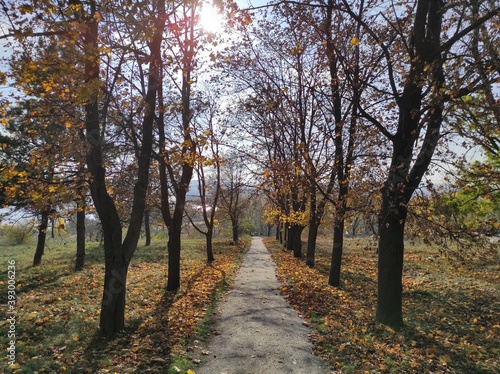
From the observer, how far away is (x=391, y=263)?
696cm

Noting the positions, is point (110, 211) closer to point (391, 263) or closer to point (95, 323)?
point (95, 323)

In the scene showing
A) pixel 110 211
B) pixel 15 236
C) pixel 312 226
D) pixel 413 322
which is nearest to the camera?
pixel 110 211

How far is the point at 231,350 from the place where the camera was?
5.71m

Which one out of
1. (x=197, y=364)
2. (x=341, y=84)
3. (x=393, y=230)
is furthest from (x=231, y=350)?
(x=341, y=84)

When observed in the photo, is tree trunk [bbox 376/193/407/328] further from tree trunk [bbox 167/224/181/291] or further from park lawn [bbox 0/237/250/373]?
tree trunk [bbox 167/224/181/291]

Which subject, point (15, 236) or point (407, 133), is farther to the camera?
point (15, 236)

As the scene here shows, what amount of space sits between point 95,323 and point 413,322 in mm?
7159

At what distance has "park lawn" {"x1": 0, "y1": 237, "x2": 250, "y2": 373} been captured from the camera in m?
5.06

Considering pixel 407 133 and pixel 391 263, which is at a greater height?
pixel 407 133

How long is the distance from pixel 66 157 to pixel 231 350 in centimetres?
539

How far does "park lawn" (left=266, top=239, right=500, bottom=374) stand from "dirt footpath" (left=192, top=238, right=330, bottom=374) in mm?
342

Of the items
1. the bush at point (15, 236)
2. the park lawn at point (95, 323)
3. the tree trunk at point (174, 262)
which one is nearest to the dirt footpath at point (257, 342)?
the park lawn at point (95, 323)

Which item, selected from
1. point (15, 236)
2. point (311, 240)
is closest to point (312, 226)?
point (311, 240)

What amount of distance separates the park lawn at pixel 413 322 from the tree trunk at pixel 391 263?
348mm
